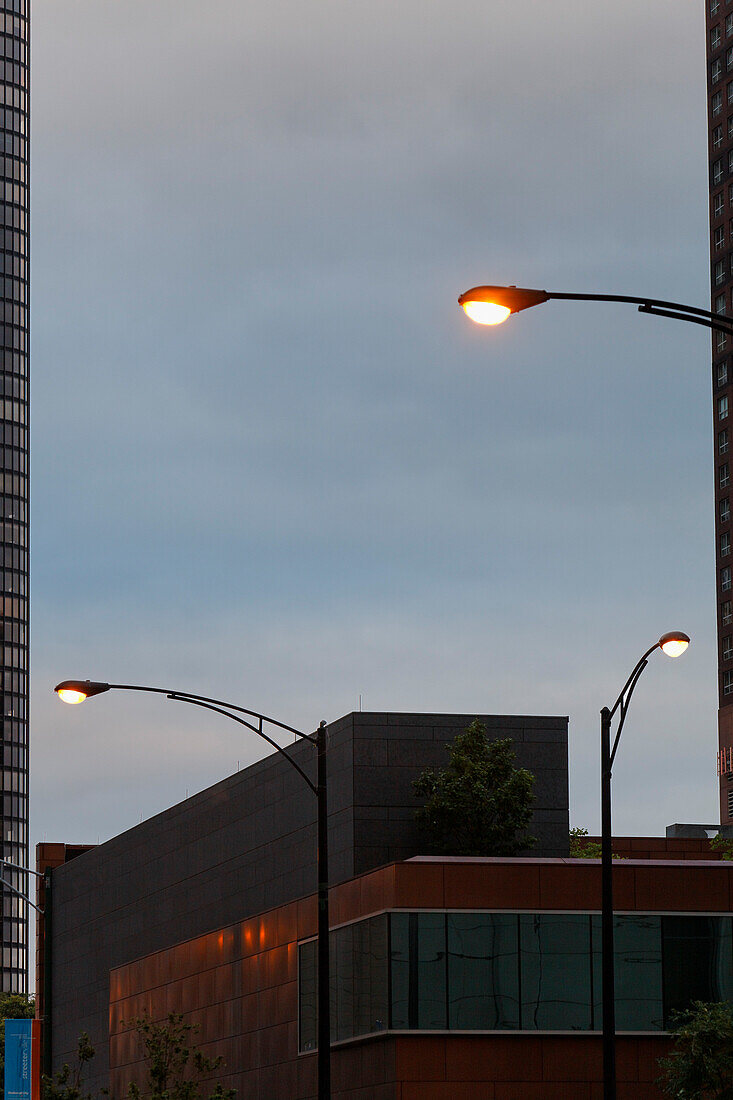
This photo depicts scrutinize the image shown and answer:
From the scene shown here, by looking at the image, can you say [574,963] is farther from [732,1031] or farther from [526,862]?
[732,1031]

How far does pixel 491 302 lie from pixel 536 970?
88.8 feet

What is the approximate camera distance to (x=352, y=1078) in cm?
4216

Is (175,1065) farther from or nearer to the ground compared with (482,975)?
nearer to the ground

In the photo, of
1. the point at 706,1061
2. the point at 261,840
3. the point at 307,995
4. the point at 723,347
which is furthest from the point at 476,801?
the point at 723,347

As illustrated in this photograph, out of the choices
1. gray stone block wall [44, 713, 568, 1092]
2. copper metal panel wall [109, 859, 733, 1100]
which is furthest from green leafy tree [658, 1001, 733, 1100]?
gray stone block wall [44, 713, 568, 1092]

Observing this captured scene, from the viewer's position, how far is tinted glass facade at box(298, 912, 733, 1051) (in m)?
39.9

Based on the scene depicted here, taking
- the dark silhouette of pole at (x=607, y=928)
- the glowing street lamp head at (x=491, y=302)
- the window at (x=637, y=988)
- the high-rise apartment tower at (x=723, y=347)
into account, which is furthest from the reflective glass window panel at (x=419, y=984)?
the high-rise apartment tower at (x=723, y=347)

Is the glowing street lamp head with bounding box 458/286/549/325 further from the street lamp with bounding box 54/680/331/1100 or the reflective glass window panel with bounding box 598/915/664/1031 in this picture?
the reflective glass window panel with bounding box 598/915/664/1031

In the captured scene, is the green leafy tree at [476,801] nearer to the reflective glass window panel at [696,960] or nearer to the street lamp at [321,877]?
the reflective glass window panel at [696,960]

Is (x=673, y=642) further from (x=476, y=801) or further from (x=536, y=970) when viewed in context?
(x=476, y=801)

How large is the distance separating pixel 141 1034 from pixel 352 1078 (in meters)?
13.4

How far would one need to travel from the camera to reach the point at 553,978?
40.1m

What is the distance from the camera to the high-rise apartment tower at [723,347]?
139500 mm

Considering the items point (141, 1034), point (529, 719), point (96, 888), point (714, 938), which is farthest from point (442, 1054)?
point (96, 888)
